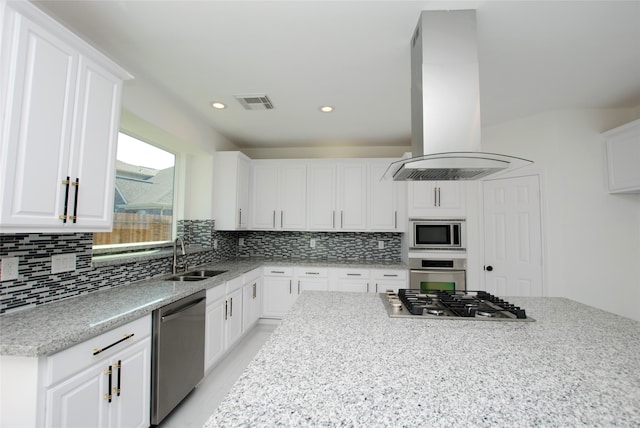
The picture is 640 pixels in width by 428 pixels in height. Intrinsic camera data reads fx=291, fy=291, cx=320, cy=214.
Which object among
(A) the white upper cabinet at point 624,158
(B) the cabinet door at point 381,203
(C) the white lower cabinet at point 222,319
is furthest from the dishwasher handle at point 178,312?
Result: (A) the white upper cabinet at point 624,158

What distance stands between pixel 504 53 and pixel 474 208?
193 centimetres

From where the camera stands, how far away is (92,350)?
1.37 m

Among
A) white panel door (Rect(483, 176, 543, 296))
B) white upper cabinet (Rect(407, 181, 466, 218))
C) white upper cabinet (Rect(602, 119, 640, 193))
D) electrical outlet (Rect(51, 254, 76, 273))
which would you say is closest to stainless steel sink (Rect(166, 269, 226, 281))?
electrical outlet (Rect(51, 254, 76, 273))

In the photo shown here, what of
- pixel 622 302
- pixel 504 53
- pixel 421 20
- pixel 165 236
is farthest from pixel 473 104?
pixel 165 236

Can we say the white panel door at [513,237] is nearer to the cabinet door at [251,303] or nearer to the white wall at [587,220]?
the white wall at [587,220]

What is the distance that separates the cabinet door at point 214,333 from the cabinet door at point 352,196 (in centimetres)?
191

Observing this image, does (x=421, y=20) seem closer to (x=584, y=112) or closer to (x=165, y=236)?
(x=584, y=112)

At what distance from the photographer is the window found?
2.54 m

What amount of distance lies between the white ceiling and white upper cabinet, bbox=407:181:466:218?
35.8 inches

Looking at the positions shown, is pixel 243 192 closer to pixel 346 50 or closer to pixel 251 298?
pixel 251 298

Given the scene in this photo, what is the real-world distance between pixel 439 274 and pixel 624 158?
2.02 m

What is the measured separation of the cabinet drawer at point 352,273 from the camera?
3679 millimetres

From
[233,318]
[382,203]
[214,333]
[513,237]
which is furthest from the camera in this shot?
[382,203]

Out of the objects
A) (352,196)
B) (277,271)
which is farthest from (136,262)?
(352,196)
